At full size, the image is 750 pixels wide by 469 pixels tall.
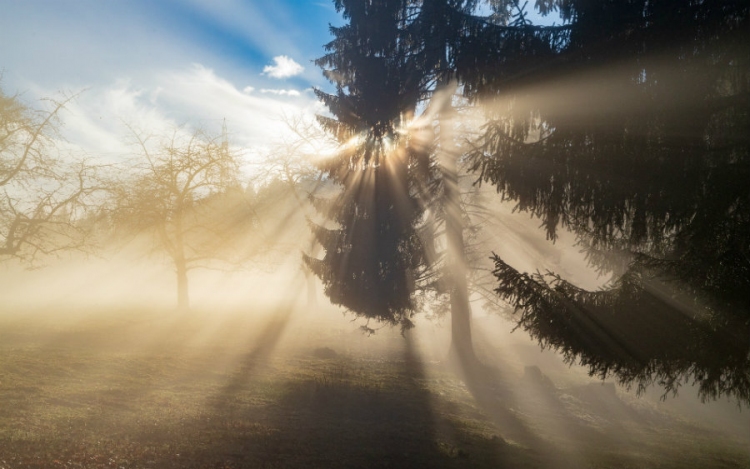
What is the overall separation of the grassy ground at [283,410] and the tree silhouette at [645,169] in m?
3.91

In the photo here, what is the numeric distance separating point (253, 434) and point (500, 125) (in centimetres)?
704

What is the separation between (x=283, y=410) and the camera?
948 centimetres

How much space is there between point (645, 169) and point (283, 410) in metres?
8.41

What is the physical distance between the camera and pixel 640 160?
5.37m

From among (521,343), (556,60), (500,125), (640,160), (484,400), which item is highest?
(556,60)

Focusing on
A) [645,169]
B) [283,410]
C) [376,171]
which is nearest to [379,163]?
[376,171]

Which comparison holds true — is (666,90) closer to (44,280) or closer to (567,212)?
(567,212)

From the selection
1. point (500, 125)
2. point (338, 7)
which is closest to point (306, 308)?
point (338, 7)

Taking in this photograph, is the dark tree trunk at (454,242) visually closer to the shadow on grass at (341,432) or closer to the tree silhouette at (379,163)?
the tree silhouette at (379,163)

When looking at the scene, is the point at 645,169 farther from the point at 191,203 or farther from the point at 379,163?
the point at 191,203

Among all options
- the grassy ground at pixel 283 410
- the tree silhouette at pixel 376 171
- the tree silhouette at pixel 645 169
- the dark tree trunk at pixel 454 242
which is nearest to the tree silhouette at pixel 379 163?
the tree silhouette at pixel 376 171

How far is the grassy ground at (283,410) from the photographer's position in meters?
6.96

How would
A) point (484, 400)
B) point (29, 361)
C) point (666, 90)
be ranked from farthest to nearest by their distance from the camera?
point (484, 400) → point (29, 361) → point (666, 90)

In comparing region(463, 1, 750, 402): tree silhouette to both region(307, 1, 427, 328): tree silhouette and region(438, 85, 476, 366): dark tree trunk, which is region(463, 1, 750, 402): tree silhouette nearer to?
region(307, 1, 427, 328): tree silhouette
